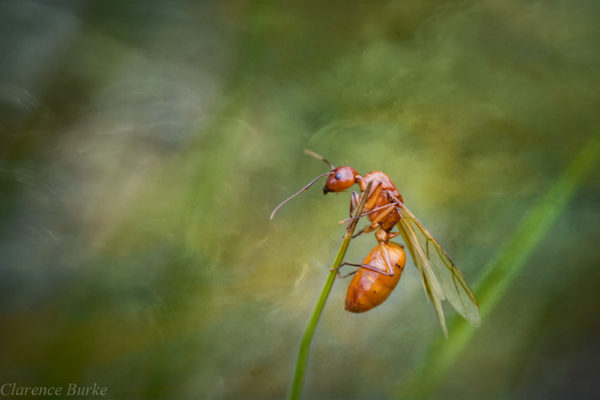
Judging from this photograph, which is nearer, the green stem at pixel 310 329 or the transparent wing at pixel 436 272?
the green stem at pixel 310 329

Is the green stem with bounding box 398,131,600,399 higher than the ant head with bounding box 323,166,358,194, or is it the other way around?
the ant head with bounding box 323,166,358,194

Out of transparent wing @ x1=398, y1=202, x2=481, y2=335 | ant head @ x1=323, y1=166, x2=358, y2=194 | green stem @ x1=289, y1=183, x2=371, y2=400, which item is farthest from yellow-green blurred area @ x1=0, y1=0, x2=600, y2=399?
green stem @ x1=289, y1=183, x2=371, y2=400

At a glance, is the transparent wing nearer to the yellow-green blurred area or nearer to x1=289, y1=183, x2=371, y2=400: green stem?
the yellow-green blurred area

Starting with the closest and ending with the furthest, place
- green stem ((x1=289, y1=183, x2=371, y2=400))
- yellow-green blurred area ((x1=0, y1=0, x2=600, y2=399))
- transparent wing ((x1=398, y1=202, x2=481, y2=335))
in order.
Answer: green stem ((x1=289, y1=183, x2=371, y2=400)), transparent wing ((x1=398, y1=202, x2=481, y2=335)), yellow-green blurred area ((x1=0, y1=0, x2=600, y2=399))

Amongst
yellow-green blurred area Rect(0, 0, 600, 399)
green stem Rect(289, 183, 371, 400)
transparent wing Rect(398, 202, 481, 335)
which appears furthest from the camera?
yellow-green blurred area Rect(0, 0, 600, 399)

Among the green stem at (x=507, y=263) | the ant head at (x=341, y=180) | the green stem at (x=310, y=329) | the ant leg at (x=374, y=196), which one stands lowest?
the green stem at (x=310, y=329)

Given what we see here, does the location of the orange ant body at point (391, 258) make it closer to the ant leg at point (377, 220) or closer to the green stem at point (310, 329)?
the ant leg at point (377, 220)

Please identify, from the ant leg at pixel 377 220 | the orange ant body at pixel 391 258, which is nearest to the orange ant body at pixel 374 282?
the orange ant body at pixel 391 258
